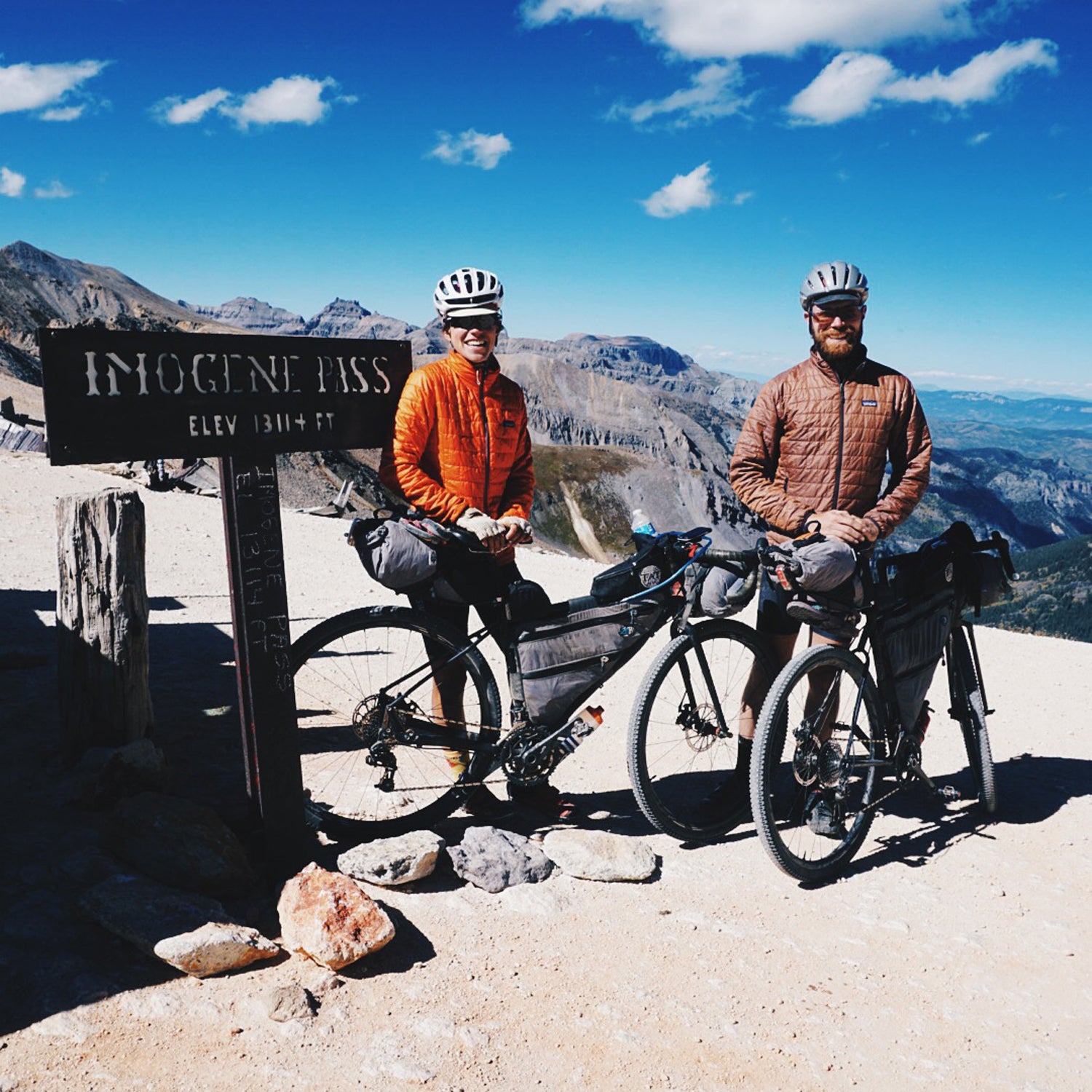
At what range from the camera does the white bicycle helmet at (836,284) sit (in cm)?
451

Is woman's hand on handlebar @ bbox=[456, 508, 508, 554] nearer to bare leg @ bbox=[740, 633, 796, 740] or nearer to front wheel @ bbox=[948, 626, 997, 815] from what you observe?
bare leg @ bbox=[740, 633, 796, 740]

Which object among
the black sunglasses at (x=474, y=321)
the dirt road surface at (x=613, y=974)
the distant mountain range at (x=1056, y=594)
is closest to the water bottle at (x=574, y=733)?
the dirt road surface at (x=613, y=974)

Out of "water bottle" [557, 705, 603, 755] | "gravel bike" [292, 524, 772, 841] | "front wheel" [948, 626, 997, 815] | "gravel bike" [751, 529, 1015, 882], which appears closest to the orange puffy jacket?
"gravel bike" [292, 524, 772, 841]

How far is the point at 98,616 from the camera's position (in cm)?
438

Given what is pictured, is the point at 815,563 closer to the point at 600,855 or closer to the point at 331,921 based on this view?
the point at 600,855

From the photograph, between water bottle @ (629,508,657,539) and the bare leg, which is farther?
the bare leg

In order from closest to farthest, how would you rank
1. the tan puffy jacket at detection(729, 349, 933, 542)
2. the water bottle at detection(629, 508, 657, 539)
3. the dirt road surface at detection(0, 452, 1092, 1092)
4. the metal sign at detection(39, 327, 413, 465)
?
the dirt road surface at detection(0, 452, 1092, 1092)
the metal sign at detection(39, 327, 413, 465)
the water bottle at detection(629, 508, 657, 539)
the tan puffy jacket at detection(729, 349, 933, 542)

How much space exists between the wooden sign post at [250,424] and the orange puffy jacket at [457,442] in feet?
0.56

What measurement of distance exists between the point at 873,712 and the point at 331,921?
2.97 meters

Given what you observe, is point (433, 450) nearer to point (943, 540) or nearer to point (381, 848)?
point (381, 848)

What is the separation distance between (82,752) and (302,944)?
6.34ft

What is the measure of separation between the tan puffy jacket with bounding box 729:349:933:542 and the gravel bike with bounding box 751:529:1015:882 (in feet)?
1.32

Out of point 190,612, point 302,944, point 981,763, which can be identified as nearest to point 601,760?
point 981,763

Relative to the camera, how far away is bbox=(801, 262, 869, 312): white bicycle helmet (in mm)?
4512
